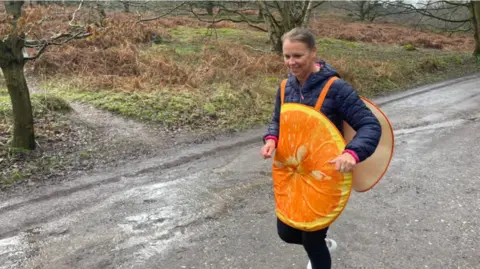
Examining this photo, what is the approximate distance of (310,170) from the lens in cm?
267

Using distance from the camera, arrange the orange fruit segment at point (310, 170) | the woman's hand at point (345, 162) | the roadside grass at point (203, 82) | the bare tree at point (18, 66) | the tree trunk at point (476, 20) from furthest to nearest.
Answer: the tree trunk at point (476, 20) → the roadside grass at point (203, 82) → the bare tree at point (18, 66) → the orange fruit segment at point (310, 170) → the woman's hand at point (345, 162)

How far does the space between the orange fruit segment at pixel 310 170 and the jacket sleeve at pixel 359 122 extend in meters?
0.11

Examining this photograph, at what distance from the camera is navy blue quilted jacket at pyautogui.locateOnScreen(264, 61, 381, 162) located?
246 centimetres

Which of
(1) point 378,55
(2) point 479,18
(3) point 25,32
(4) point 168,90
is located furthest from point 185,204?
(2) point 479,18

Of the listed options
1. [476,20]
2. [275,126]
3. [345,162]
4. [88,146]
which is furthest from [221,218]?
[476,20]

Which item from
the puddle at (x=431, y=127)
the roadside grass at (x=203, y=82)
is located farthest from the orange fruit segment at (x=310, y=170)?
the puddle at (x=431, y=127)

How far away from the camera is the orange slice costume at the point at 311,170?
2.59 meters

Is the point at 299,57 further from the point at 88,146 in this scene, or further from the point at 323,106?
the point at 88,146

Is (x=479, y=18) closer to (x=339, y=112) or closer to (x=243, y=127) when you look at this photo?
(x=243, y=127)

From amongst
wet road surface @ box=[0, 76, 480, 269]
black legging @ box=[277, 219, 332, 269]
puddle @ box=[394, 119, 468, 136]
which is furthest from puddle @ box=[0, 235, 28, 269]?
puddle @ box=[394, 119, 468, 136]

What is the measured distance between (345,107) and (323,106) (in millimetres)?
139

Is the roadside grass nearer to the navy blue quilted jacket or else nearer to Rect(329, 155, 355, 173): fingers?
the navy blue quilted jacket

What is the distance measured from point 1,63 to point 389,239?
215 inches

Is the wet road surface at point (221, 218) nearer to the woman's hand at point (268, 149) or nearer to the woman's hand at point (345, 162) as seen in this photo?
the woman's hand at point (268, 149)
